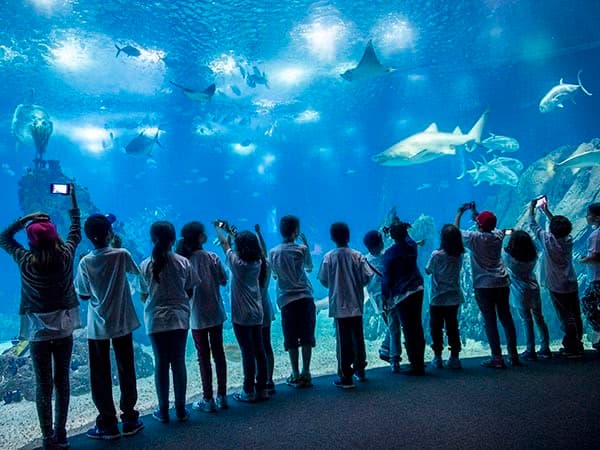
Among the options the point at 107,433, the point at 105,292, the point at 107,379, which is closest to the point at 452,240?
the point at 105,292

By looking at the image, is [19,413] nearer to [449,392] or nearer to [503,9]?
[449,392]

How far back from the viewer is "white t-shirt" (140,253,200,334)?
3.28m

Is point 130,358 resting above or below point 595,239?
below

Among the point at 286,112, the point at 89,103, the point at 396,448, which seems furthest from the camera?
the point at 286,112

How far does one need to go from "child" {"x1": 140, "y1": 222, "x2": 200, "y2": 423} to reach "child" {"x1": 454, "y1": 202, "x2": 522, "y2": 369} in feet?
10.6

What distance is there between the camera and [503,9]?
12453 millimetres

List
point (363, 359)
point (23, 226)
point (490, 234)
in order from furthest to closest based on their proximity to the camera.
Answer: point (490, 234) < point (363, 359) < point (23, 226)

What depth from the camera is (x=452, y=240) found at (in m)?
4.40

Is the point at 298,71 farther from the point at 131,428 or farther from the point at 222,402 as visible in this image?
the point at 131,428

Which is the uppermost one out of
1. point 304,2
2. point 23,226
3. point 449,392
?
point 304,2

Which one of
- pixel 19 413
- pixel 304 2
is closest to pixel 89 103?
pixel 304 2

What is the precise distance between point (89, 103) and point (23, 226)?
62.6 ft

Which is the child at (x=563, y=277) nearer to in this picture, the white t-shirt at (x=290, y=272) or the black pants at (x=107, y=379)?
the white t-shirt at (x=290, y=272)

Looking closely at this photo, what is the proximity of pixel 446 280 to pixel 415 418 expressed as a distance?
1.77 meters
